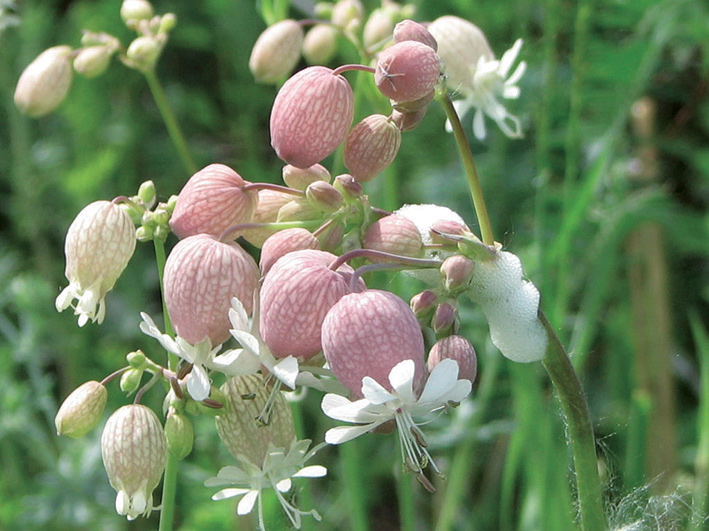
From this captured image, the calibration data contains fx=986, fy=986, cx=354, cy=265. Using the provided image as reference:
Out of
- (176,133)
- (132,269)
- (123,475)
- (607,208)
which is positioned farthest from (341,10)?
(132,269)

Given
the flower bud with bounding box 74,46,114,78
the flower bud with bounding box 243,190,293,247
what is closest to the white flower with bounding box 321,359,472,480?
the flower bud with bounding box 243,190,293,247

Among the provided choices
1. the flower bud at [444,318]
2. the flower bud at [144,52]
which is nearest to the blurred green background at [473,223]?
the flower bud at [144,52]

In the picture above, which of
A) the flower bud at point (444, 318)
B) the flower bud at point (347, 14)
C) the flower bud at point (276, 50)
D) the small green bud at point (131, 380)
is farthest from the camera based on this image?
the flower bud at point (347, 14)

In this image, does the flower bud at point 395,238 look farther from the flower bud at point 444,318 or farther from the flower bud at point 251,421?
the flower bud at point 251,421

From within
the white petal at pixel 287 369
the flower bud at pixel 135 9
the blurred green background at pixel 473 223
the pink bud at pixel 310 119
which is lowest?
the blurred green background at pixel 473 223

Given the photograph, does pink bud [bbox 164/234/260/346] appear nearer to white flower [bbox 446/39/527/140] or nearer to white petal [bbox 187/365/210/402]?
white petal [bbox 187/365/210/402]

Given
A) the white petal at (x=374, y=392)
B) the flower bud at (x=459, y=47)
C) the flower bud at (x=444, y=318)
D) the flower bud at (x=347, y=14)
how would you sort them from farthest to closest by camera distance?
the flower bud at (x=347, y=14)
the flower bud at (x=459, y=47)
the flower bud at (x=444, y=318)
the white petal at (x=374, y=392)

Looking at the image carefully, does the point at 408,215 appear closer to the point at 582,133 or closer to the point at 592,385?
the point at 582,133
